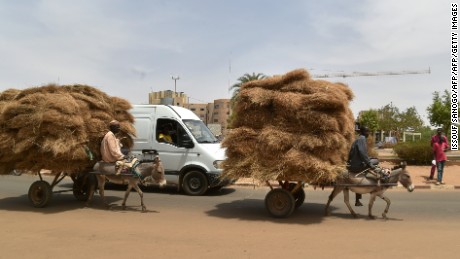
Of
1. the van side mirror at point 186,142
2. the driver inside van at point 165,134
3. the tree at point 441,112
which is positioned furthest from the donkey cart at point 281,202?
the tree at point 441,112

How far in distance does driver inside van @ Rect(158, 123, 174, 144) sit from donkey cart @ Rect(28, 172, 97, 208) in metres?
2.69

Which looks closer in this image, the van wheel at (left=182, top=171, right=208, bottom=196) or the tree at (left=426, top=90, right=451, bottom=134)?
the van wheel at (left=182, top=171, right=208, bottom=196)

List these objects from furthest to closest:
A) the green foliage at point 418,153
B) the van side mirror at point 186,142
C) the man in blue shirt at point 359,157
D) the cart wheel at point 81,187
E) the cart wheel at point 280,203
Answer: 1. the green foliage at point 418,153
2. the van side mirror at point 186,142
3. the cart wheel at point 81,187
4. the cart wheel at point 280,203
5. the man in blue shirt at point 359,157

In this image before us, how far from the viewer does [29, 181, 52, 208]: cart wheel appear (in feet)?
32.0

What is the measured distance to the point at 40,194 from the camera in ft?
32.3

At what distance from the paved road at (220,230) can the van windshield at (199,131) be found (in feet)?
6.45

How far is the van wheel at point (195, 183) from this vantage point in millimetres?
12055

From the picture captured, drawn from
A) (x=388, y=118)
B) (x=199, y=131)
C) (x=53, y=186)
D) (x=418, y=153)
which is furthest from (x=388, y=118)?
(x=53, y=186)

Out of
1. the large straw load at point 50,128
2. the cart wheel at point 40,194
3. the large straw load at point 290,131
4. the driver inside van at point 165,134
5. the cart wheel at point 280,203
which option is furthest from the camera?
the driver inside van at point 165,134

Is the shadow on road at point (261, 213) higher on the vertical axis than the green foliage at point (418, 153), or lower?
lower

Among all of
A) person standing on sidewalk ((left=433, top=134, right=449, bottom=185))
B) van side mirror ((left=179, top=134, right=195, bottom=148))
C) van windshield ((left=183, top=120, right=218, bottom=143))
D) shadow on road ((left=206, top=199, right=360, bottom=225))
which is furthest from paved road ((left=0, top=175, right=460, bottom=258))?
person standing on sidewalk ((left=433, top=134, right=449, bottom=185))

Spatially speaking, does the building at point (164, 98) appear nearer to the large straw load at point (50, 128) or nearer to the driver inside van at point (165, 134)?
the driver inside van at point (165, 134)

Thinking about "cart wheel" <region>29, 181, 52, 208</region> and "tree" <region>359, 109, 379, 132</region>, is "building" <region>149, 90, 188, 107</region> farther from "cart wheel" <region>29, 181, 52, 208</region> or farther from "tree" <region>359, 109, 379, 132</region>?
"tree" <region>359, 109, 379, 132</region>

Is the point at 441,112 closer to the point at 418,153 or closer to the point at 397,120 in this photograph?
the point at 418,153
